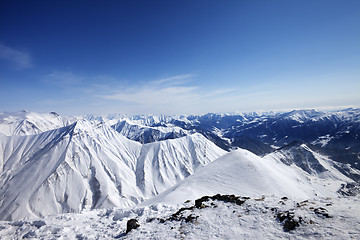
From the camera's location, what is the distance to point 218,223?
47.1 ft

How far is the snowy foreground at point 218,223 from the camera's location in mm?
11320

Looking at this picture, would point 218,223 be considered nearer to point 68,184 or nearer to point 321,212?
point 321,212

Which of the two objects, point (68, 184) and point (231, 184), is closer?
point (231, 184)

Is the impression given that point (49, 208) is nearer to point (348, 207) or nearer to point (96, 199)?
point (96, 199)

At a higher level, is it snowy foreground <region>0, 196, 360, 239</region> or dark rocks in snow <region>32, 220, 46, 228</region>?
snowy foreground <region>0, 196, 360, 239</region>

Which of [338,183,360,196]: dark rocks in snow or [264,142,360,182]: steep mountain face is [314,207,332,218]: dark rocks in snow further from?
[264,142,360,182]: steep mountain face

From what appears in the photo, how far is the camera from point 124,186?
559 feet

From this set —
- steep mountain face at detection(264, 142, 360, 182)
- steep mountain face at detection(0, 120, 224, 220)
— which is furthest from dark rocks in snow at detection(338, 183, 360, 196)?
steep mountain face at detection(0, 120, 224, 220)

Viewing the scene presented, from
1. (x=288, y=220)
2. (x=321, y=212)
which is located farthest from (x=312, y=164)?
(x=288, y=220)

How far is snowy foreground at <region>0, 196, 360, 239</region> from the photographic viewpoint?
11.3 m

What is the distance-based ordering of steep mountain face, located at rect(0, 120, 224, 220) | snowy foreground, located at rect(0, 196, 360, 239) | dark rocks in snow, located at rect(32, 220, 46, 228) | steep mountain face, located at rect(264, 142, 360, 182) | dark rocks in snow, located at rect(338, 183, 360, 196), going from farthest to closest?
1. steep mountain face, located at rect(264, 142, 360, 182)
2. steep mountain face, located at rect(0, 120, 224, 220)
3. dark rocks in snow, located at rect(338, 183, 360, 196)
4. dark rocks in snow, located at rect(32, 220, 46, 228)
5. snowy foreground, located at rect(0, 196, 360, 239)

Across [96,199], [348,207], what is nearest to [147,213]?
[348,207]

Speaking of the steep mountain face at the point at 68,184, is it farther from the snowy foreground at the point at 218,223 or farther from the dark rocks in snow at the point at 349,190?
the dark rocks in snow at the point at 349,190

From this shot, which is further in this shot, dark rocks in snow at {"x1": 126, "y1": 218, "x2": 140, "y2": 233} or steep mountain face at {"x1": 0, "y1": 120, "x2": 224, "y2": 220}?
steep mountain face at {"x1": 0, "y1": 120, "x2": 224, "y2": 220}
